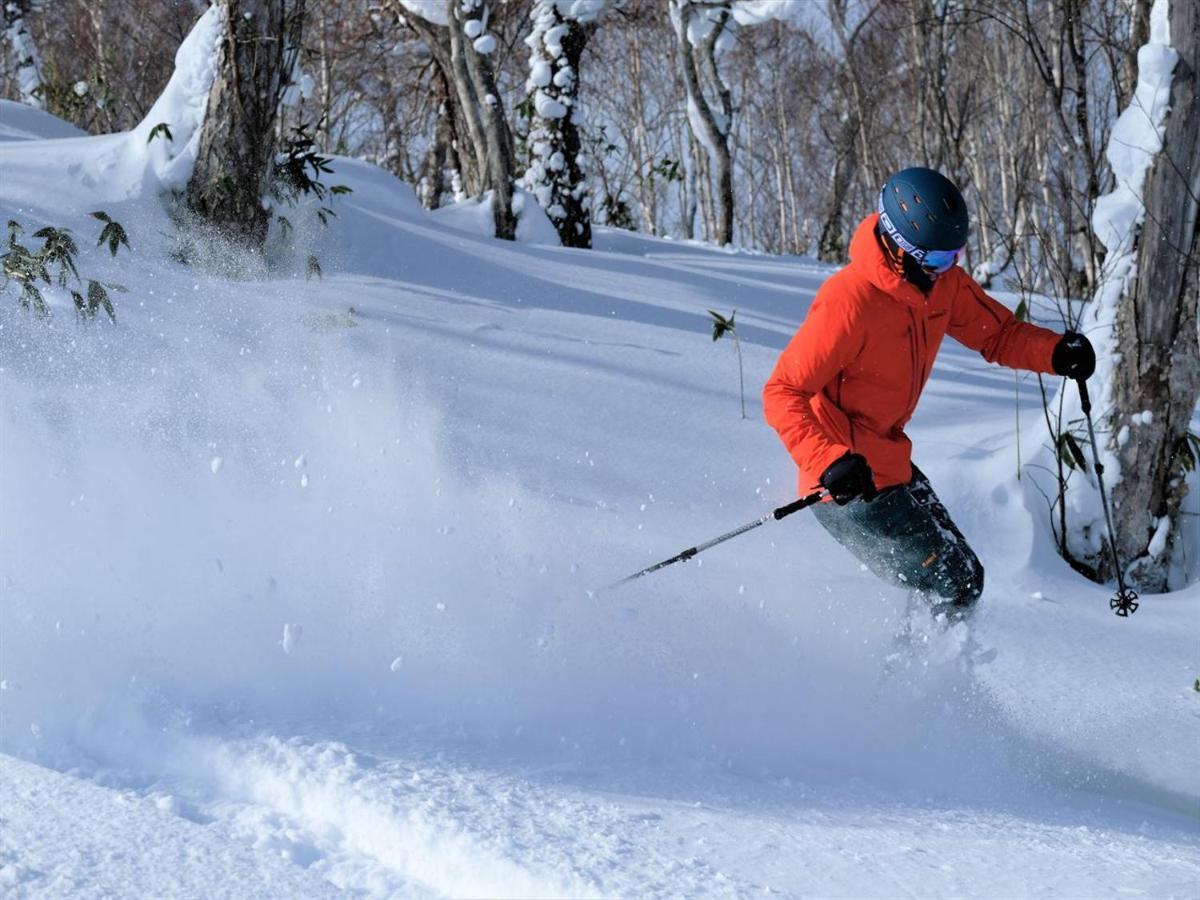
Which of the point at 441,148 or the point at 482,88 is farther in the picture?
the point at 441,148

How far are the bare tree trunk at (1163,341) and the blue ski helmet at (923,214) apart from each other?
1.98m

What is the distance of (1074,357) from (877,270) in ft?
2.51

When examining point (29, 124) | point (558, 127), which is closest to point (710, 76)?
point (558, 127)

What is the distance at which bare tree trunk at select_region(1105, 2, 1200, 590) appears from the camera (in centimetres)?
502

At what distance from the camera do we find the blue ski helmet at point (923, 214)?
11.3 feet

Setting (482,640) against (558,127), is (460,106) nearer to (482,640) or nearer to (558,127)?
(558,127)

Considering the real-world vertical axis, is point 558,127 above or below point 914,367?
above

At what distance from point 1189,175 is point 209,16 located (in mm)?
5337

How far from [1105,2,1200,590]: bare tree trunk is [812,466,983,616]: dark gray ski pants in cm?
174

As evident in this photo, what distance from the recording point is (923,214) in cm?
344

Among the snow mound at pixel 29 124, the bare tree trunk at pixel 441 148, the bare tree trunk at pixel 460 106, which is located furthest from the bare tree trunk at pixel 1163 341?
the bare tree trunk at pixel 441 148

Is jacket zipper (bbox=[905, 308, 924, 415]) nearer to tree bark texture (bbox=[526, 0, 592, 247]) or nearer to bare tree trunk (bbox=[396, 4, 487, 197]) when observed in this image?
bare tree trunk (bbox=[396, 4, 487, 197])

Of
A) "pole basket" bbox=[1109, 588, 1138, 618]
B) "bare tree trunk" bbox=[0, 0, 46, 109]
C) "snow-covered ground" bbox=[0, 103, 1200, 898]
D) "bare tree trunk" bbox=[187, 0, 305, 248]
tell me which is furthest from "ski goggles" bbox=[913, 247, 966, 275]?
"bare tree trunk" bbox=[0, 0, 46, 109]

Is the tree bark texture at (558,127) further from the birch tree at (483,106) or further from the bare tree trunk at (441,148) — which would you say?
the bare tree trunk at (441,148)
